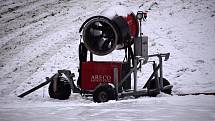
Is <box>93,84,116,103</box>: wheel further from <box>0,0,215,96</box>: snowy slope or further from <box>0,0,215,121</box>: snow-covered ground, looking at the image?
<box>0,0,215,96</box>: snowy slope

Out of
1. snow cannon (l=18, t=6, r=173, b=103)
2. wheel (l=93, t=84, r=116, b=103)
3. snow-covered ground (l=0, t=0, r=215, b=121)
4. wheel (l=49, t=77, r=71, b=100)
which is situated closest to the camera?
snow-covered ground (l=0, t=0, r=215, b=121)

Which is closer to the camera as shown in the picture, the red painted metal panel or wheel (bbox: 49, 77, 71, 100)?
the red painted metal panel

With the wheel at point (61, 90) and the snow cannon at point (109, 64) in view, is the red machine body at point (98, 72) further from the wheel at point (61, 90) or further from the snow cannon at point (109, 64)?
the wheel at point (61, 90)

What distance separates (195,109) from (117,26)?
13.2ft

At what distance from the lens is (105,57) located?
18031 millimetres

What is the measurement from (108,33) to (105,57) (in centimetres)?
655

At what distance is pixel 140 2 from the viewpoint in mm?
25938

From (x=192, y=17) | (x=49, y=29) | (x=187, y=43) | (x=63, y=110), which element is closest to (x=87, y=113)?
(x=63, y=110)

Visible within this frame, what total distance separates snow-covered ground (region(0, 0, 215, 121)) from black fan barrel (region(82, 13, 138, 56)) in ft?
5.87

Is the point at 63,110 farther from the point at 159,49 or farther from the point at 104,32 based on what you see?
the point at 159,49

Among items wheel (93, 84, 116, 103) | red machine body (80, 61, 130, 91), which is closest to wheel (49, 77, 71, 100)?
red machine body (80, 61, 130, 91)

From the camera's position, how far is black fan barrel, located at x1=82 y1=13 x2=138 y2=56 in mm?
10891

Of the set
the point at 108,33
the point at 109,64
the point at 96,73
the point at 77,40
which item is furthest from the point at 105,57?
the point at 109,64

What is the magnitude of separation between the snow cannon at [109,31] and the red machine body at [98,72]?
1.29ft
